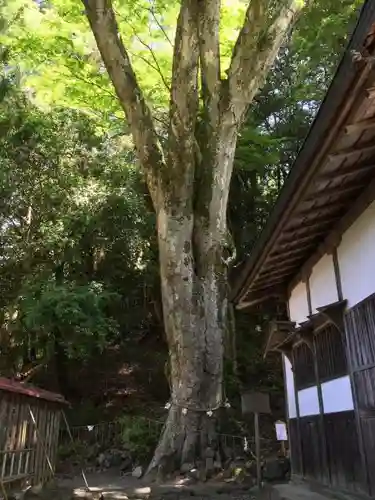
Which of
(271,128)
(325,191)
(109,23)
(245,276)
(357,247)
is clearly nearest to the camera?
(325,191)

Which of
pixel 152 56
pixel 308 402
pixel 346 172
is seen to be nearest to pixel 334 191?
pixel 346 172

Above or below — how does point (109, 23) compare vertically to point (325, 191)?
above

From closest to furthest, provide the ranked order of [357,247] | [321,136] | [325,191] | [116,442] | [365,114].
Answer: [365,114], [321,136], [325,191], [357,247], [116,442]

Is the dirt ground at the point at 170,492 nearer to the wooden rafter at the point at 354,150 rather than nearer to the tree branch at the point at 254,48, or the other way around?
the wooden rafter at the point at 354,150

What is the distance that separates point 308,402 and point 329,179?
4214 millimetres

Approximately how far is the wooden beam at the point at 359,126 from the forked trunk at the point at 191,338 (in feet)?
17.7

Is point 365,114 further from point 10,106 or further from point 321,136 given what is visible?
point 10,106

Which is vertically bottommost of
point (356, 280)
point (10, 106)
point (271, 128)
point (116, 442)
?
point (116, 442)

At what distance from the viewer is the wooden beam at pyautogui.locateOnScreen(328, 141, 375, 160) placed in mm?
4082

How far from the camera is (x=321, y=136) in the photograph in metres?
3.88

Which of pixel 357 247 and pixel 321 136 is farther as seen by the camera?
pixel 357 247

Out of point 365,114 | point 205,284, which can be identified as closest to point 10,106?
point 205,284

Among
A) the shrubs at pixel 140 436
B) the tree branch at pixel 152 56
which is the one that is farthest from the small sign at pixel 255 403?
the tree branch at pixel 152 56

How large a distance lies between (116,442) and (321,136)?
36.9 feet
